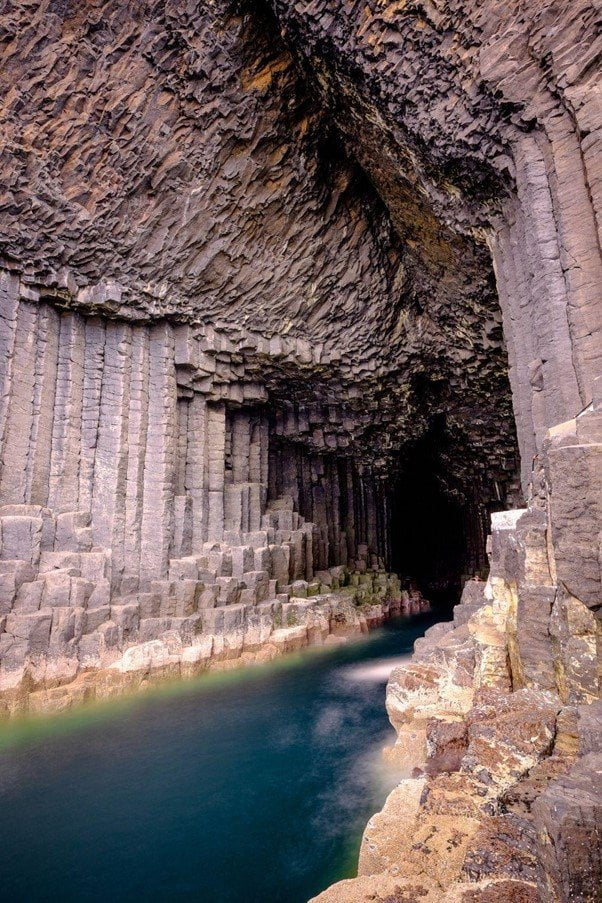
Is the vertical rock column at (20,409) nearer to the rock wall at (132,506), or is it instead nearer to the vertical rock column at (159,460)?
the rock wall at (132,506)

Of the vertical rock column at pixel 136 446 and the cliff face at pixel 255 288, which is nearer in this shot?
the cliff face at pixel 255 288

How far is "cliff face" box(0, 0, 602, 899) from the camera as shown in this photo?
778 centimetres

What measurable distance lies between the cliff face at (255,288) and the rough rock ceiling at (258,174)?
6cm

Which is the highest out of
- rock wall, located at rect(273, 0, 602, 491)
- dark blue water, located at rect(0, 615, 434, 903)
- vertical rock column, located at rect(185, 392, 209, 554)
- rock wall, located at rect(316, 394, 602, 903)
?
rock wall, located at rect(273, 0, 602, 491)

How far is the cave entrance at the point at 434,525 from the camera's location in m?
23.2

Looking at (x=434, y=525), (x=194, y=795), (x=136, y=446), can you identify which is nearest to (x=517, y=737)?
(x=194, y=795)

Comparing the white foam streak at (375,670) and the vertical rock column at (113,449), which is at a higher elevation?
the vertical rock column at (113,449)

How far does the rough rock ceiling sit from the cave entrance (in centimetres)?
742

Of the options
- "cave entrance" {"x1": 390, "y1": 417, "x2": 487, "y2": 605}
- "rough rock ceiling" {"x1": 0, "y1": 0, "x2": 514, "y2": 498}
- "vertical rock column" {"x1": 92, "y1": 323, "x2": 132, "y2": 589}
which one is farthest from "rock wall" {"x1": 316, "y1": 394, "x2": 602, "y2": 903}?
"cave entrance" {"x1": 390, "y1": 417, "x2": 487, "y2": 605}

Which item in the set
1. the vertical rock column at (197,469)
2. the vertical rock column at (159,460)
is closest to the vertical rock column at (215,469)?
the vertical rock column at (197,469)

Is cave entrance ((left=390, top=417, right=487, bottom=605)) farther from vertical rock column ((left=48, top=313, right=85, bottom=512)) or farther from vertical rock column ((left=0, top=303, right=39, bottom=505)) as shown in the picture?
vertical rock column ((left=0, top=303, right=39, bottom=505))

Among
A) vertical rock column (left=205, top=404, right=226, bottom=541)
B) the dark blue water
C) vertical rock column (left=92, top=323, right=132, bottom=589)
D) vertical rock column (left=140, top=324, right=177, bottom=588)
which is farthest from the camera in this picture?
vertical rock column (left=205, top=404, right=226, bottom=541)

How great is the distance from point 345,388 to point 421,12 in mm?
10077

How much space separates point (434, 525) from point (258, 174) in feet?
70.4
